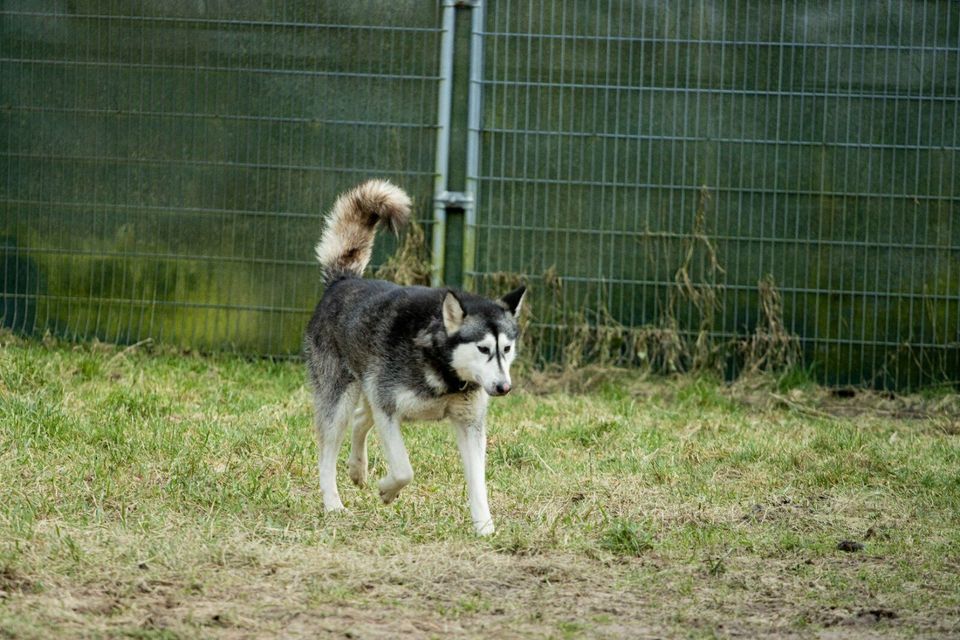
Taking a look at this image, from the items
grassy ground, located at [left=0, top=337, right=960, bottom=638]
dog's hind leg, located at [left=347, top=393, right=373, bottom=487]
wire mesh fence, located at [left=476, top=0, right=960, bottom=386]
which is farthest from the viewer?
wire mesh fence, located at [left=476, top=0, right=960, bottom=386]

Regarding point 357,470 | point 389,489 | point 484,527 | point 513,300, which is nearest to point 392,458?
point 389,489

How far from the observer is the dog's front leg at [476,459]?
5070 mm

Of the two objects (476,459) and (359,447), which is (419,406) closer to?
(476,459)

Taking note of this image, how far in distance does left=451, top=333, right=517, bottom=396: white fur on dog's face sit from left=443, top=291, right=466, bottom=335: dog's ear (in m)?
0.10

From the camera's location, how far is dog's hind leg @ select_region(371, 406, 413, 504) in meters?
5.24

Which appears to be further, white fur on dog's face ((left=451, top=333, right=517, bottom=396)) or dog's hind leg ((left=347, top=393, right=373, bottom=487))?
dog's hind leg ((left=347, top=393, right=373, bottom=487))

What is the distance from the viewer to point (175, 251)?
30.5 feet

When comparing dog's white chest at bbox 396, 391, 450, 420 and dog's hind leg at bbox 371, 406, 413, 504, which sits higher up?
dog's white chest at bbox 396, 391, 450, 420

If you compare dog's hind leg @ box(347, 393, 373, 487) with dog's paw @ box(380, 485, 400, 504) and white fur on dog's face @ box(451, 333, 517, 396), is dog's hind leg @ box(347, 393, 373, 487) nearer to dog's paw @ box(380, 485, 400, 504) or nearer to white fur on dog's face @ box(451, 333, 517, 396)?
dog's paw @ box(380, 485, 400, 504)

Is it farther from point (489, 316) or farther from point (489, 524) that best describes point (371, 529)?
point (489, 316)

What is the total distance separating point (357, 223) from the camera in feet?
20.8

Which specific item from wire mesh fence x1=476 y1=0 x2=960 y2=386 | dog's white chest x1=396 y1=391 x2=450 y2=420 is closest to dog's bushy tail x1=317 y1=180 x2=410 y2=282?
dog's white chest x1=396 y1=391 x2=450 y2=420

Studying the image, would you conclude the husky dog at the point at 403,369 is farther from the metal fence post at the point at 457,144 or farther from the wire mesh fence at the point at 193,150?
the wire mesh fence at the point at 193,150

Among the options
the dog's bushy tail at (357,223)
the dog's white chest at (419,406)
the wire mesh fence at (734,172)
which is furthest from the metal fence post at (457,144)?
the dog's white chest at (419,406)
